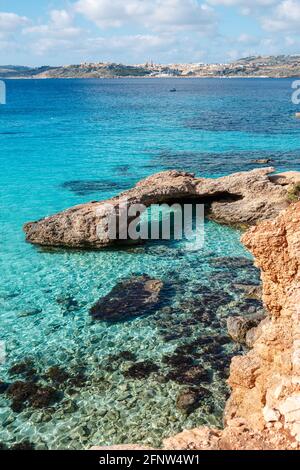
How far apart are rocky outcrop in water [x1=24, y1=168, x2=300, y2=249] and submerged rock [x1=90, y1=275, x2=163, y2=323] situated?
436cm

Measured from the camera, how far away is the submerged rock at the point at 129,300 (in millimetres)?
17484

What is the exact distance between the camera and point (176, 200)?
28.8 meters

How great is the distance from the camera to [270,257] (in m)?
9.27

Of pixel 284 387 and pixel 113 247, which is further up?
pixel 284 387

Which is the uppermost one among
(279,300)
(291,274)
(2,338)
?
(291,274)

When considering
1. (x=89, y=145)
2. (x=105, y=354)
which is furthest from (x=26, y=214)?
(x=89, y=145)

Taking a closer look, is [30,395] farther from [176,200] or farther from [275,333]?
[176,200]

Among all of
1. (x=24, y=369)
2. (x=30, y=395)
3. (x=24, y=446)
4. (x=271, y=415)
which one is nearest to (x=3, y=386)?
(x=24, y=369)

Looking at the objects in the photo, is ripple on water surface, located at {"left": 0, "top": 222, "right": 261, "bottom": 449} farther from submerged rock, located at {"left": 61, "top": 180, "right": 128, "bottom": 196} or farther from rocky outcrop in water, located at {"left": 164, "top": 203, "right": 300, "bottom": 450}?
submerged rock, located at {"left": 61, "top": 180, "right": 128, "bottom": 196}

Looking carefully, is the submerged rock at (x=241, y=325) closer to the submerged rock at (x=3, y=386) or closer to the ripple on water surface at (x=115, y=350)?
the ripple on water surface at (x=115, y=350)

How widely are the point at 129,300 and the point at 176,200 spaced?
38.1 feet

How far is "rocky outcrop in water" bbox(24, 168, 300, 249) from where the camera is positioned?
23.7m
